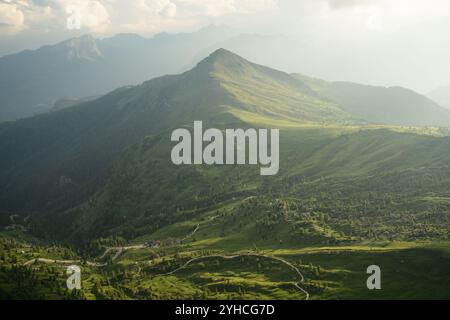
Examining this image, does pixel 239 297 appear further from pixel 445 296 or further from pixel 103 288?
pixel 445 296
